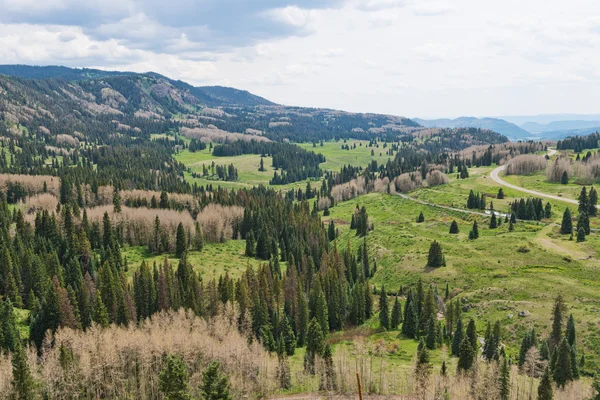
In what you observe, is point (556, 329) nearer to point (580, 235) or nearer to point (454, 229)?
point (580, 235)

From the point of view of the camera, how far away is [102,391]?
8006 centimetres

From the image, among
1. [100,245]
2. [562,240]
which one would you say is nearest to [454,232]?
[562,240]

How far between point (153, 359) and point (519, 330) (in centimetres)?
8468

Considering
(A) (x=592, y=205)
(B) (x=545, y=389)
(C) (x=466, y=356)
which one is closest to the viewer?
(B) (x=545, y=389)

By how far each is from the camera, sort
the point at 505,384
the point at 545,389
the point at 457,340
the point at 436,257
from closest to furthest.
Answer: the point at 545,389 < the point at 505,384 < the point at 457,340 < the point at 436,257

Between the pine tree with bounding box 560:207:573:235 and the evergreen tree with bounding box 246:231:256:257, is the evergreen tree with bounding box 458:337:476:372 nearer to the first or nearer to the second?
the evergreen tree with bounding box 246:231:256:257

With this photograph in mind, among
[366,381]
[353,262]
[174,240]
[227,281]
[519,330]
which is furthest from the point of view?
[174,240]

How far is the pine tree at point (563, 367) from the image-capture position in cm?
8212

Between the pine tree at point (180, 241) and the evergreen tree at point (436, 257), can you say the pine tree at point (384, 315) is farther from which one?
the pine tree at point (180, 241)

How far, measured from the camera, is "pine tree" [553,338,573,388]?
82125 millimetres

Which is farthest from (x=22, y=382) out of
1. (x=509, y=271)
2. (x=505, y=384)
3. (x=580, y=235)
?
(x=580, y=235)

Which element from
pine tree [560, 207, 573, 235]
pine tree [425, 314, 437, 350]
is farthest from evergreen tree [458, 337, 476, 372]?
pine tree [560, 207, 573, 235]

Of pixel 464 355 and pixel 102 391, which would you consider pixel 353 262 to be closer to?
pixel 464 355

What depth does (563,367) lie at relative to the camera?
83562mm
